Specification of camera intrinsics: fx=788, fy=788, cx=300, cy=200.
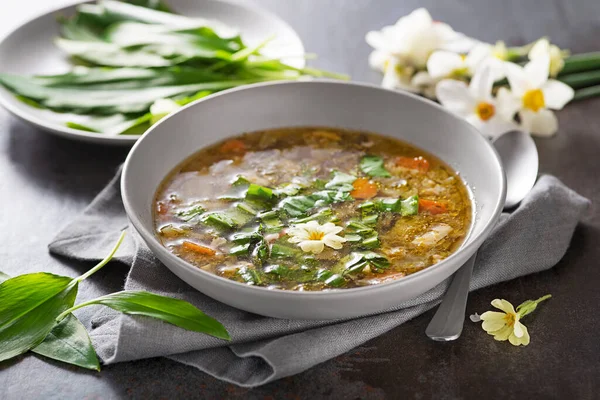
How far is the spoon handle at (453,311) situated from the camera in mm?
1870

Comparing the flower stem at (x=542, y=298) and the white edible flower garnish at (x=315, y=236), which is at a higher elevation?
the white edible flower garnish at (x=315, y=236)

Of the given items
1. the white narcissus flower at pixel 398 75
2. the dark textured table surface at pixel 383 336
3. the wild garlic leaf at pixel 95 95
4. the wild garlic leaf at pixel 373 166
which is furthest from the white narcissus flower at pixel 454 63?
the wild garlic leaf at pixel 95 95

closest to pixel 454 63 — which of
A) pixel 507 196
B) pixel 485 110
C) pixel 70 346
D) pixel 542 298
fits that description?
pixel 485 110

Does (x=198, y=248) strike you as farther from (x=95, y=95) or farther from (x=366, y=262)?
(x=95, y=95)

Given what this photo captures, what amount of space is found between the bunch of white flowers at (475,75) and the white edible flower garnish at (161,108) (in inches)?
33.5

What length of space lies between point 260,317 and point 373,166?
695mm

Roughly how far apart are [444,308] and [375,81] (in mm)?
1423

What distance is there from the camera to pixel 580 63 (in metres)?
3.10

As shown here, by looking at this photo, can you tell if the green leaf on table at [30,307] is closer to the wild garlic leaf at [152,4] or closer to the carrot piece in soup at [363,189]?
the carrot piece in soup at [363,189]

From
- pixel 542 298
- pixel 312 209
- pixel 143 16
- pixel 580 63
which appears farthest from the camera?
pixel 143 16

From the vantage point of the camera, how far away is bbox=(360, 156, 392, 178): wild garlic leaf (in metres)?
2.31

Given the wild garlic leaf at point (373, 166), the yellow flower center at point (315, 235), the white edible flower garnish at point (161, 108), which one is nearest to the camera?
the yellow flower center at point (315, 235)

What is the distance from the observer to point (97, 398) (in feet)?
5.61

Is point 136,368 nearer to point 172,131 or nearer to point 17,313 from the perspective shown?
point 17,313
